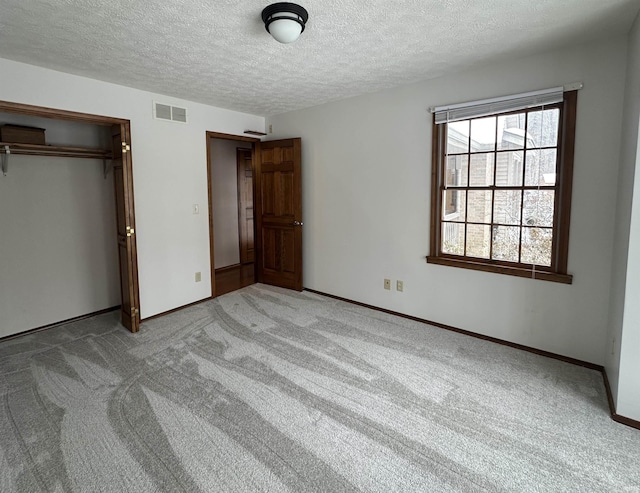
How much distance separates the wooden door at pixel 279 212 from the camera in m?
4.68

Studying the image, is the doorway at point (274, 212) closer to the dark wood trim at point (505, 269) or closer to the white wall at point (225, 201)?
the white wall at point (225, 201)

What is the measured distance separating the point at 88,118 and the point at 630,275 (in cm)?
444

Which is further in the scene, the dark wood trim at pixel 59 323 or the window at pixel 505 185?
the dark wood trim at pixel 59 323

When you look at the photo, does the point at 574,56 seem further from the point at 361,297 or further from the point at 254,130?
the point at 254,130

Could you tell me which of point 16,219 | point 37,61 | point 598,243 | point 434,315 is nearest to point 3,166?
point 16,219

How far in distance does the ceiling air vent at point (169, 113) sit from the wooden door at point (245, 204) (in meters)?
2.23

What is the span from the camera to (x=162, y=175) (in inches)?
154

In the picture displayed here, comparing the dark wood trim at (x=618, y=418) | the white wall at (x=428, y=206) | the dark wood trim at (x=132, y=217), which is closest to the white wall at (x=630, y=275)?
the dark wood trim at (x=618, y=418)

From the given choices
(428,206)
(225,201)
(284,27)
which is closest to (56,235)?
(225,201)

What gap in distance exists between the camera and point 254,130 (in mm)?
4984

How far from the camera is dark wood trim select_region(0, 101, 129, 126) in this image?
282 centimetres

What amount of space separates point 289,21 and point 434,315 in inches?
117

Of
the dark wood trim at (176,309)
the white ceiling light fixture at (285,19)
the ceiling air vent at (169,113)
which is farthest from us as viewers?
the dark wood trim at (176,309)

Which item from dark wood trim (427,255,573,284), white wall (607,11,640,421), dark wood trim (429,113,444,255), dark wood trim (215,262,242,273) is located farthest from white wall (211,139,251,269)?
white wall (607,11,640,421)
